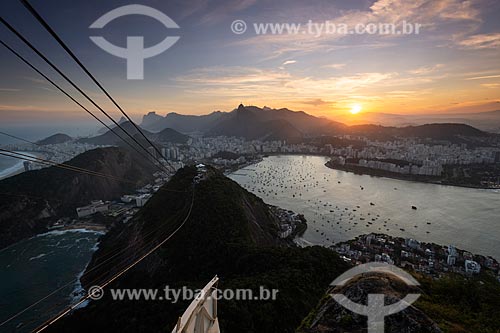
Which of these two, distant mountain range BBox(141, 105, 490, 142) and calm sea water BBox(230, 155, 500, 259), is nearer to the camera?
calm sea water BBox(230, 155, 500, 259)

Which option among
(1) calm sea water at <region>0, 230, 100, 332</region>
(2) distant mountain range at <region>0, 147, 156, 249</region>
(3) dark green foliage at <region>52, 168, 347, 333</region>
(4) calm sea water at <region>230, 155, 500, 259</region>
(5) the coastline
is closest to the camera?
(3) dark green foliage at <region>52, 168, 347, 333</region>

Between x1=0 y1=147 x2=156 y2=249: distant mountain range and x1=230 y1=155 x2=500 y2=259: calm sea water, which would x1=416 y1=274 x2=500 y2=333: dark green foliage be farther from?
x1=0 y1=147 x2=156 y2=249: distant mountain range

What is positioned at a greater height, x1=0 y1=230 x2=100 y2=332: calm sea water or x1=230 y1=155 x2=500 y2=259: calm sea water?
x1=230 y1=155 x2=500 y2=259: calm sea water

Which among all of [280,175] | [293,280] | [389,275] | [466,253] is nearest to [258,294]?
[293,280]

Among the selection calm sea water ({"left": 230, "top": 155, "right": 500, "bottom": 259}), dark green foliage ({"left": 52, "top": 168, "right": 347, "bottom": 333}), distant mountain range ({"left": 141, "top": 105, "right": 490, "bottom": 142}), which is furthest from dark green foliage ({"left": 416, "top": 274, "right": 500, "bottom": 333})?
distant mountain range ({"left": 141, "top": 105, "right": 490, "bottom": 142})

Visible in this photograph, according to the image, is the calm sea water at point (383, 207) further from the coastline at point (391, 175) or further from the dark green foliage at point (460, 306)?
the dark green foliage at point (460, 306)

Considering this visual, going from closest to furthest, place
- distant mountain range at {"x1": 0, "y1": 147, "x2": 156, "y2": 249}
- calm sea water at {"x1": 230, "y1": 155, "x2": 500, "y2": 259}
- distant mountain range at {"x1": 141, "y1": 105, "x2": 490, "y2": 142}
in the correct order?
calm sea water at {"x1": 230, "y1": 155, "x2": 500, "y2": 259} < distant mountain range at {"x1": 0, "y1": 147, "x2": 156, "y2": 249} < distant mountain range at {"x1": 141, "y1": 105, "x2": 490, "y2": 142}
